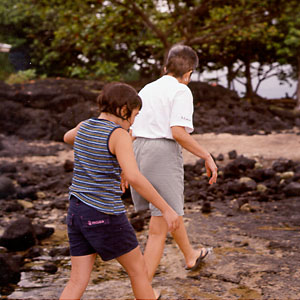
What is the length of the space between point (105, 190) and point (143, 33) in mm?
19013

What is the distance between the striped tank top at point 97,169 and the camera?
270cm

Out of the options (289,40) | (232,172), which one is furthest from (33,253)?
(289,40)

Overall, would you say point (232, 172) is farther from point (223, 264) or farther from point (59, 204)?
point (223, 264)

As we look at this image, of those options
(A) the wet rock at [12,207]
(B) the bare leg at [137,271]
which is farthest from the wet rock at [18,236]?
(B) the bare leg at [137,271]

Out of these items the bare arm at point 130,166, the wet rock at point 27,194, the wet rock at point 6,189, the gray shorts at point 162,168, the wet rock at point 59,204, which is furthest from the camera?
the wet rock at point 6,189

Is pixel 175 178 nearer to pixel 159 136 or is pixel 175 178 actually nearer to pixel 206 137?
pixel 159 136

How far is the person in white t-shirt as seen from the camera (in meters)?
3.62

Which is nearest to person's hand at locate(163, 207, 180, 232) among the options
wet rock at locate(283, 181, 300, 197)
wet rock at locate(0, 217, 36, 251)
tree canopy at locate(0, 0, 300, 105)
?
wet rock at locate(0, 217, 36, 251)

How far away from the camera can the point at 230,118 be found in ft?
69.4

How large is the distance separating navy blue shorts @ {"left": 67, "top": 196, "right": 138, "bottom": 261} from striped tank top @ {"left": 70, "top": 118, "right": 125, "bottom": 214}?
0.04 metres

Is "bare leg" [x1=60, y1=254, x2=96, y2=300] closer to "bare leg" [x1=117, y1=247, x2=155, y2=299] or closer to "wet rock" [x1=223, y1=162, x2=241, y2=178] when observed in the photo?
"bare leg" [x1=117, y1=247, x2=155, y2=299]

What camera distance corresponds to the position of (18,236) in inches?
209

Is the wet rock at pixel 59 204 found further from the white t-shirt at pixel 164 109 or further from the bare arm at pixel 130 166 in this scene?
the bare arm at pixel 130 166

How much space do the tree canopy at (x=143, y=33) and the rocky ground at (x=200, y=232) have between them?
13.7 ft
